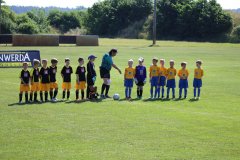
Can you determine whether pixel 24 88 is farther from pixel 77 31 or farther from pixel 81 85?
pixel 77 31

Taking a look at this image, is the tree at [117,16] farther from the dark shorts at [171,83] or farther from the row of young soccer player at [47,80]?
the row of young soccer player at [47,80]

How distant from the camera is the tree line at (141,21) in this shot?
8788cm

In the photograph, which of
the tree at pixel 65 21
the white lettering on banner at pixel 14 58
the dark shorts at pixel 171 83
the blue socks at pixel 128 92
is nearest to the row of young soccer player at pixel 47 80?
the blue socks at pixel 128 92

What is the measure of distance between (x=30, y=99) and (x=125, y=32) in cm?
8248

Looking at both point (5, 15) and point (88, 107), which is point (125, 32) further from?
point (88, 107)

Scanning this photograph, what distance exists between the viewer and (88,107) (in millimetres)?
18922

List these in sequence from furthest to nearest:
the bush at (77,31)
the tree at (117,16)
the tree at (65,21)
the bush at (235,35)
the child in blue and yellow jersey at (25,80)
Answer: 1. the tree at (65,21)
2. the bush at (77,31)
3. the tree at (117,16)
4. the bush at (235,35)
5. the child in blue and yellow jersey at (25,80)

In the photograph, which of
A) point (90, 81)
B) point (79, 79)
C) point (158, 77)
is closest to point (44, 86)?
point (79, 79)

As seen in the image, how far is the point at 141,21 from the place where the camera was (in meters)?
104

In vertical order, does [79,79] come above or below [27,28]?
below

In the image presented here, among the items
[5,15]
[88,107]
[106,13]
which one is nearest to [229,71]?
[88,107]

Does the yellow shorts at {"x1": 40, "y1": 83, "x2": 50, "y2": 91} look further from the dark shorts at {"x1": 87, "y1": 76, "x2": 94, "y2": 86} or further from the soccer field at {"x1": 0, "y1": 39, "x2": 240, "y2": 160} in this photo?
the dark shorts at {"x1": 87, "y1": 76, "x2": 94, "y2": 86}

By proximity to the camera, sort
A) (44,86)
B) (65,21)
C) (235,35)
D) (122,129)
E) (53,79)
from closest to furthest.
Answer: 1. (122,129)
2. (44,86)
3. (53,79)
4. (235,35)
5. (65,21)

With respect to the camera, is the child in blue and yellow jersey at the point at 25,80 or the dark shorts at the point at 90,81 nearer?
the child in blue and yellow jersey at the point at 25,80
